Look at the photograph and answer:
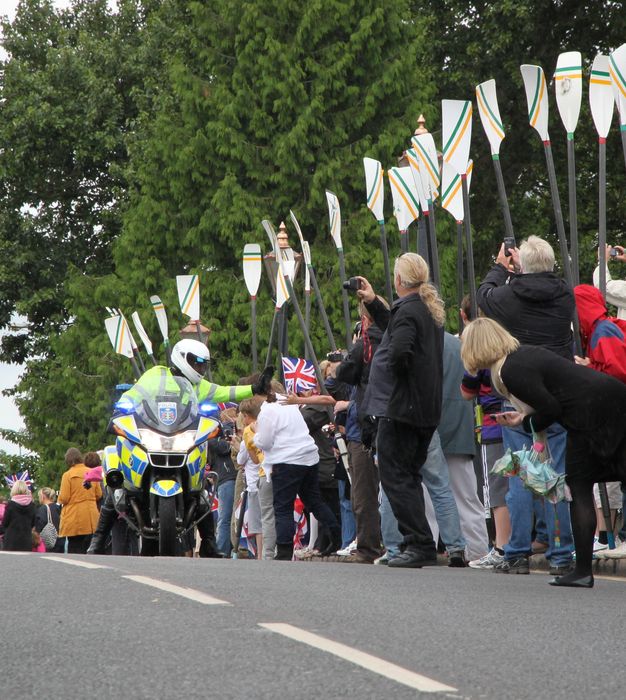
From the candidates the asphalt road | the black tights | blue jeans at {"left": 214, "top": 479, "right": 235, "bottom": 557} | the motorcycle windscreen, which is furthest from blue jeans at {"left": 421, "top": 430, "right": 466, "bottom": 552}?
blue jeans at {"left": 214, "top": 479, "right": 235, "bottom": 557}

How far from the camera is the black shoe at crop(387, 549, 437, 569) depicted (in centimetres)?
1038

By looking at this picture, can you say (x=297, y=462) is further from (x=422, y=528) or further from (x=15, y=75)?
(x=15, y=75)

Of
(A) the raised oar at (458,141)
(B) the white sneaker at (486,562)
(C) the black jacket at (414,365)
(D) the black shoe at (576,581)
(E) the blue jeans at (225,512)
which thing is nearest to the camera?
(D) the black shoe at (576,581)

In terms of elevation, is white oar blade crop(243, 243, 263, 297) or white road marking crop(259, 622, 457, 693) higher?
→ white oar blade crop(243, 243, 263, 297)

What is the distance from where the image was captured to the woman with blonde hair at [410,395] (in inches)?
405

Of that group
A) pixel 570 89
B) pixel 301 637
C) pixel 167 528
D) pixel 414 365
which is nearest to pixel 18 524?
pixel 167 528

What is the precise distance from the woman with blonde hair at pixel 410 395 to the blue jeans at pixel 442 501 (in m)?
0.45

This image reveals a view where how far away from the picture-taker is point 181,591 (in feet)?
25.4

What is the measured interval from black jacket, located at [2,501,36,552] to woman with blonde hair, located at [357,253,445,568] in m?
10.0

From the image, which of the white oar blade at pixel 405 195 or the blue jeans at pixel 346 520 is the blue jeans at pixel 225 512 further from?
the white oar blade at pixel 405 195

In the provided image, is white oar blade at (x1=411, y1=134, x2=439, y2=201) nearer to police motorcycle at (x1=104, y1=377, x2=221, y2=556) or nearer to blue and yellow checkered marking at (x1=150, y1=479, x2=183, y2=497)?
police motorcycle at (x1=104, y1=377, x2=221, y2=556)

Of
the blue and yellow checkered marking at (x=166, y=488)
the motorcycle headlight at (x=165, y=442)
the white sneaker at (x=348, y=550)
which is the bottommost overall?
the white sneaker at (x=348, y=550)

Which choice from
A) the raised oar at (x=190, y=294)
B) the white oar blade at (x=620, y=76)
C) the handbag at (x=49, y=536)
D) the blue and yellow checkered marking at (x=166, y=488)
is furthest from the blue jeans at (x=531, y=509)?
the handbag at (x=49, y=536)

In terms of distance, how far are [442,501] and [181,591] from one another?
3.64 m
